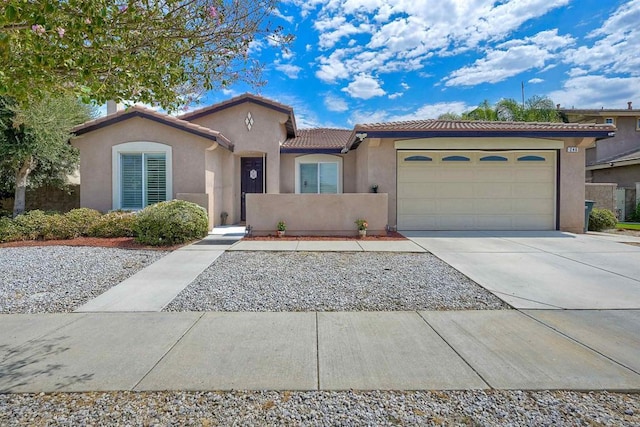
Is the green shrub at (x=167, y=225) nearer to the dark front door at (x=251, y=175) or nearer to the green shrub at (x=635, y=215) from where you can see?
the dark front door at (x=251, y=175)

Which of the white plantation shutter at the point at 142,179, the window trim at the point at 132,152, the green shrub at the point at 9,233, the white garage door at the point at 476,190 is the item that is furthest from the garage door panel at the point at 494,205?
the green shrub at the point at 9,233

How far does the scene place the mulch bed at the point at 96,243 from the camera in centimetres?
962

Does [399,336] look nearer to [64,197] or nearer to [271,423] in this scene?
[271,423]

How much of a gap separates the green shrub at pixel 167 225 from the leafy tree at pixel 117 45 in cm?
488

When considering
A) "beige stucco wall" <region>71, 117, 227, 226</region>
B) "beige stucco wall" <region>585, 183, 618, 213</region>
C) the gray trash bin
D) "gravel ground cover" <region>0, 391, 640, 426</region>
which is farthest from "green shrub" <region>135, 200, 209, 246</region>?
"beige stucco wall" <region>585, 183, 618, 213</region>

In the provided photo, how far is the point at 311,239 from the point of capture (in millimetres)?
11008

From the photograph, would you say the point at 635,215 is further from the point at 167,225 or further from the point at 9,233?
the point at 9,233

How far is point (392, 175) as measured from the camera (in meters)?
12.7

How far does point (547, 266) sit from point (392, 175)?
624cm

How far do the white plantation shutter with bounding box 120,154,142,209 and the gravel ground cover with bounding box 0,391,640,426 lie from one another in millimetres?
10230

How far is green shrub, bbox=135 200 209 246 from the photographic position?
9.74 meters

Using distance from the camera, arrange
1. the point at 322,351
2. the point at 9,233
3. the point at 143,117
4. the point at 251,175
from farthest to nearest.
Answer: the point at 251,175 < the point at 143,117 < the point at 9,233 < the point at 322,351

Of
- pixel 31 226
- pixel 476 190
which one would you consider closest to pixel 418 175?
pixel 476 190

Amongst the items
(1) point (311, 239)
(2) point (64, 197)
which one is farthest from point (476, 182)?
(2) point (64, 197)
